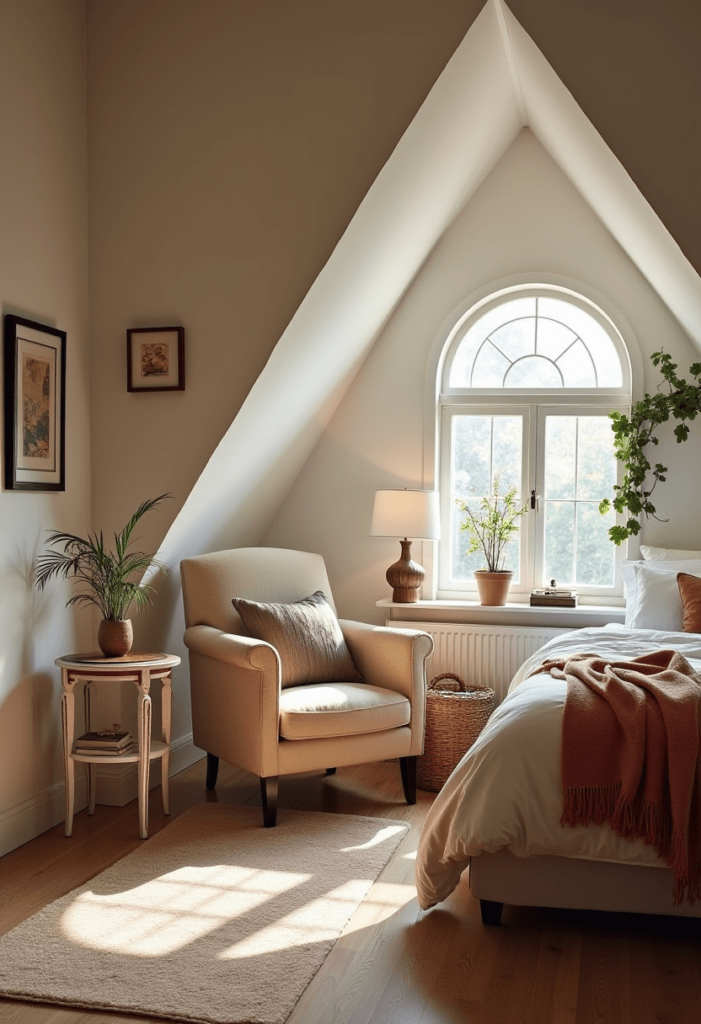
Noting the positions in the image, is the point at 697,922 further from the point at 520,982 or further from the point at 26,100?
the point at 26,100

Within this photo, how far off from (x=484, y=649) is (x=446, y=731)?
0.58m

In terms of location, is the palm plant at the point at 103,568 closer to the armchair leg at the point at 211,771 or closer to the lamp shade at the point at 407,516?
the armchair leg at the point at 211,771

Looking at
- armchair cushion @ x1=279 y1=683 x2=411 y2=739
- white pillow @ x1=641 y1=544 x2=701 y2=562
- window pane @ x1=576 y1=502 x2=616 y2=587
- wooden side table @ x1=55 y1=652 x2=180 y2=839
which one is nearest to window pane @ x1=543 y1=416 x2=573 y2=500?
window pane @ x1=576 y1=502 x2=616 y2=587

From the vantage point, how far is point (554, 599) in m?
4.53

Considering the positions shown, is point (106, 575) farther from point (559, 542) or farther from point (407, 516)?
point (559, 542)

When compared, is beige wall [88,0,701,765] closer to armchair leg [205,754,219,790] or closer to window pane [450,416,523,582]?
armchair leg [205,754,219,790]

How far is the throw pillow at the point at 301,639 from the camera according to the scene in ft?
12.4

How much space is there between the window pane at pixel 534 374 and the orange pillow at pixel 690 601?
1.34m

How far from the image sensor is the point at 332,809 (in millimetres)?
3709

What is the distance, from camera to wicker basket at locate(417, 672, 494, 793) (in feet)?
13.4

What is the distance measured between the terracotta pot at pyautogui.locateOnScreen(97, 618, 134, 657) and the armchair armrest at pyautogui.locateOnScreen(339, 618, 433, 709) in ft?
3.41

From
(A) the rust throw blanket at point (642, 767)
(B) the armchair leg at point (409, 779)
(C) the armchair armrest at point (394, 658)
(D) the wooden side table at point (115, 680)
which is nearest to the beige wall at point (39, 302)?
(D) the wooden side table at point (115, 680)

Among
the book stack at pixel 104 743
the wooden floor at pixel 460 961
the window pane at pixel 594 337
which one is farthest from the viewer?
the window pane at pixel 594 337

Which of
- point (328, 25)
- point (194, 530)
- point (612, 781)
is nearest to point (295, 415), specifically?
point (194, 530)
